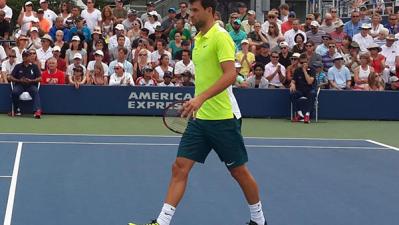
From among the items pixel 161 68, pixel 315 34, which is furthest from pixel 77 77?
pixel 315 34

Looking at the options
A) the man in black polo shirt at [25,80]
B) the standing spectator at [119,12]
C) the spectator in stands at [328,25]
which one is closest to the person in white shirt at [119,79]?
the man in black polo shirt at [25,80]

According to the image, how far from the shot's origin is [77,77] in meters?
15.7

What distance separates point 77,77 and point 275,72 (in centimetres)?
422

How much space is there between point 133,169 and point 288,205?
8.26 feet

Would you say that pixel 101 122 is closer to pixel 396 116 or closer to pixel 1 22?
pixel 1 22

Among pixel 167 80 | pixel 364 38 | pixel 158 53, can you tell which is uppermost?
pixel 364 38

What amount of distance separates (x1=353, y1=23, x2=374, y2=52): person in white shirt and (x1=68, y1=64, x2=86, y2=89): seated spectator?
6623 mm

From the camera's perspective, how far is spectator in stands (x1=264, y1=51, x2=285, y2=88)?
16.1m

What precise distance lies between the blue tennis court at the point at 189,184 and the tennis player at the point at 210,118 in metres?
0.72

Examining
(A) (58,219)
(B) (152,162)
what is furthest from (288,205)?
(B) (152,162)

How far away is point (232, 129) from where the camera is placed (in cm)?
572

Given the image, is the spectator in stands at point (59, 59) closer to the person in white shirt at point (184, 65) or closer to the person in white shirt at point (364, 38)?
the person in white shirt at point (184, 65)

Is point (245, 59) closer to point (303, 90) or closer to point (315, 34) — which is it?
point (303, 90)

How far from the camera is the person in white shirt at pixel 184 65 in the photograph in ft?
52.4
